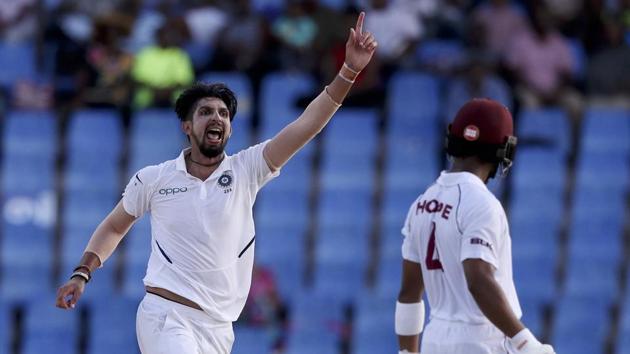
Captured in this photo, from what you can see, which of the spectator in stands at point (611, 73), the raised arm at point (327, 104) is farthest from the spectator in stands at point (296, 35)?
the raised arm at point (327, 104)

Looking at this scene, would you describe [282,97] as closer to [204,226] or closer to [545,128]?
[545,128]

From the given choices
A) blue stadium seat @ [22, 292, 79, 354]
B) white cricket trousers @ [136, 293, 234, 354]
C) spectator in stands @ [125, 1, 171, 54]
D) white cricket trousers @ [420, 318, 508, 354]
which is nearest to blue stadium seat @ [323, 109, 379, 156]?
spectator in stands @ [125, 1, 171, 54]

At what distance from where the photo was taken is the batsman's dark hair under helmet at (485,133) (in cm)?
678

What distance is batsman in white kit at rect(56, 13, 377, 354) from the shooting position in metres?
→ 7.36

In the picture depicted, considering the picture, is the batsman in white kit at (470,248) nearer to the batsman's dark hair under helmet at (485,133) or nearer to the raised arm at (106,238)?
the batsman's dark hair under helmet at (485,133)

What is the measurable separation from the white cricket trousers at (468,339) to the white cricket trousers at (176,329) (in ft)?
4.20

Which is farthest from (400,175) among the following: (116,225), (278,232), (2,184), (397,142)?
(116,225)

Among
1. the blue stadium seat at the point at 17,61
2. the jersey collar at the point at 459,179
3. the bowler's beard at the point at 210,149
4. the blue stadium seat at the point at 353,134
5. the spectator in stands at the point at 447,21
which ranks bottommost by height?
the jersey collar at the point at 459,179

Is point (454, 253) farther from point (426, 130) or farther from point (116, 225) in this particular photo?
point (426, 130)

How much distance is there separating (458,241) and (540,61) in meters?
9.43

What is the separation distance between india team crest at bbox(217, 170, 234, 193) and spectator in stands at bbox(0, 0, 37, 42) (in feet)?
28.9

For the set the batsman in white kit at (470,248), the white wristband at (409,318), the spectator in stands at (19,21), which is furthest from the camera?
the spectator in stands at (19,21)

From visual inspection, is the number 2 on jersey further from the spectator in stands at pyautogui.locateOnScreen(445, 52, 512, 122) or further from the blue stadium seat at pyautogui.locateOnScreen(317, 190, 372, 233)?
the blue stadium seat at pyautogui.locateOnScreen(317, 190, 372, 233)

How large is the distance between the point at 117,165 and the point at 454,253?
8822mm
